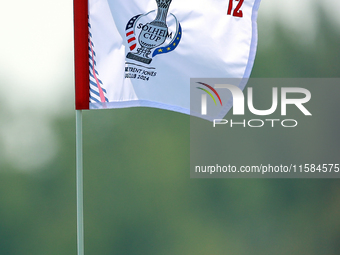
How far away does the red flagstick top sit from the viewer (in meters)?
1.51

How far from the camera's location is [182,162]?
860cm

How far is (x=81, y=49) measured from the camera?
1.51 meters

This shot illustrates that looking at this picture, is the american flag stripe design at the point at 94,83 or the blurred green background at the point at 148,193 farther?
the blurred green background at the point at 148,193

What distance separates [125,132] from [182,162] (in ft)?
4.65

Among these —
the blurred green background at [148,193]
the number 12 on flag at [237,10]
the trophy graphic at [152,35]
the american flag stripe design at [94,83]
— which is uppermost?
the number 12 on flag at [237,10]

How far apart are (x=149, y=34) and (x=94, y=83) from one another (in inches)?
11.8

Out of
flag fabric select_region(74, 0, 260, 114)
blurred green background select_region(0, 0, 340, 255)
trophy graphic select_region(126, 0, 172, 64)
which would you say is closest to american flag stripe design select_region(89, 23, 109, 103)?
flag fabric select_region(74, 0, 260, 114)

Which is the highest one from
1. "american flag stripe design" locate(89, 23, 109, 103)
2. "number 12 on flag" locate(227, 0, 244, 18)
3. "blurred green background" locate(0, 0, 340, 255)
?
"number 12 on flag" locate(227, 0, 244, 18)

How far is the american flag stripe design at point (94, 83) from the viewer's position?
154cm

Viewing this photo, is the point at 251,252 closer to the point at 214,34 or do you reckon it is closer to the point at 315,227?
the point at 315,227

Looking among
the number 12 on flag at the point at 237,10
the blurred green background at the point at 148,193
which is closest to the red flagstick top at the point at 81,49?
the number 12 on flag at the point at 237,10

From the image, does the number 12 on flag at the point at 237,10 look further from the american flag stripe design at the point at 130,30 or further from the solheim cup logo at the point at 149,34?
the american flag stripe design at the point at 130,30

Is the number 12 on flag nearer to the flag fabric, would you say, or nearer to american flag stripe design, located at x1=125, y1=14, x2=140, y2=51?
the flag fabric

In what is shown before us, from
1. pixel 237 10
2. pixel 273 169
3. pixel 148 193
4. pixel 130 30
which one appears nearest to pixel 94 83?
pixel 130 30
